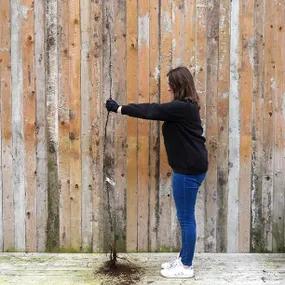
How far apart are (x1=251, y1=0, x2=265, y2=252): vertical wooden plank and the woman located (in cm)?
76

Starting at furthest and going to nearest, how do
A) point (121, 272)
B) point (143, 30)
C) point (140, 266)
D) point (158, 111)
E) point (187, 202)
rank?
point (143, 30) → point (140, 266) → point (121, 272) → point (187, 202) → point (158, 111)

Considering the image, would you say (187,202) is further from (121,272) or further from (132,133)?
(132,133)

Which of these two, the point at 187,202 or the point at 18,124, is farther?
the point at 18,124

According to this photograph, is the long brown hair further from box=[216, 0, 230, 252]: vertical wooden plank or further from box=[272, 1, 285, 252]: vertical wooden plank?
box=[272, 1, 285, 252]: vertical wooden plank

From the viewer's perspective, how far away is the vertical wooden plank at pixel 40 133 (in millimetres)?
5234

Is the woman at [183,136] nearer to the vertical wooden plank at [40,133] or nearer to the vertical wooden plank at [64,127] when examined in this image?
the vertical wooden plank at [64,127]

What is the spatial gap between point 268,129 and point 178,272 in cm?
142

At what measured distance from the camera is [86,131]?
5301mm

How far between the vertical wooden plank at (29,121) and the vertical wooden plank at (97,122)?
0.48m

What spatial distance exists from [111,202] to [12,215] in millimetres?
835

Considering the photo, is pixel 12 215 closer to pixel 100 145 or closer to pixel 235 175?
pixel 100 145

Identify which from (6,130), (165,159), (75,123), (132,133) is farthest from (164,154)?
(6,130)

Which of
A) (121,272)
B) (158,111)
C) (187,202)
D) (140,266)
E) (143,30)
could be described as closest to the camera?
(158,111)

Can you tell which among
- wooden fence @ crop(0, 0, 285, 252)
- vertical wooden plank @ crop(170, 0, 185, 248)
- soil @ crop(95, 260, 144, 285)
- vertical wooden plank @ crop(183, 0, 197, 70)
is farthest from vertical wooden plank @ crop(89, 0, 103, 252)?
vertical wooden plank @ crop(183, 0, 197, 70)
